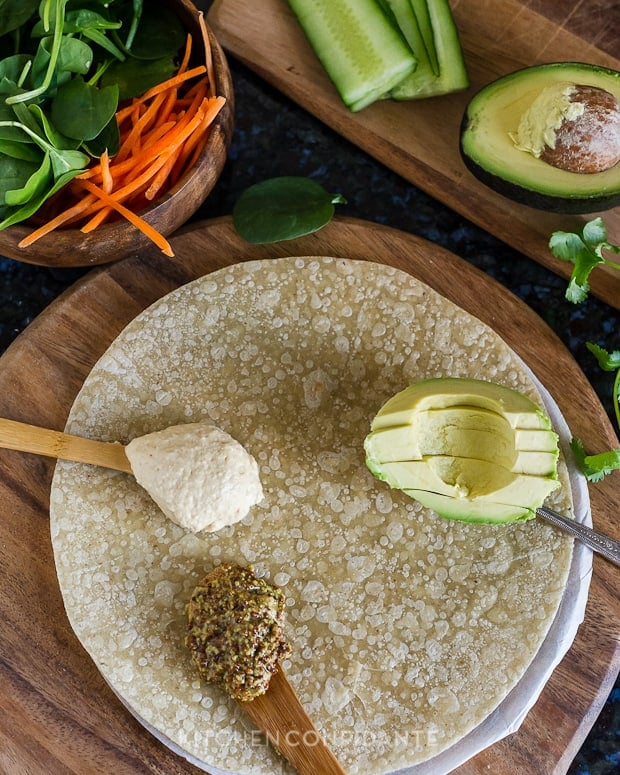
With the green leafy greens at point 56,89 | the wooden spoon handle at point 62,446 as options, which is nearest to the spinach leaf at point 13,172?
the green leafy greens at point 56,89

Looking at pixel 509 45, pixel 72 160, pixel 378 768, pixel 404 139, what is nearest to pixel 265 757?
pixel 378 768

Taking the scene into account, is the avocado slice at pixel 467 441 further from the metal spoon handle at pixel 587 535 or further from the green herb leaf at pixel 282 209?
the green herb leaf at pixel 282 209

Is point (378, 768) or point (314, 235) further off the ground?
point (314, 235)

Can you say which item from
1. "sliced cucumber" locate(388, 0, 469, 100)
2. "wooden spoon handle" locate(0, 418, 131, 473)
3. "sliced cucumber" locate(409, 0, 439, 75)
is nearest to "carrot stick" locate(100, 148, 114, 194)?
"wooden spoon handle" locate(0, 418, 131, 473)

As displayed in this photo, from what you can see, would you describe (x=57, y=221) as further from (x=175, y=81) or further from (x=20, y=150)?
(x=175, y=81)

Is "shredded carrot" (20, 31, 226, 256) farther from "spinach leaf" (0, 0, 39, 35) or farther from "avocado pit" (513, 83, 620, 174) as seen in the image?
"avocado pit" (513, 83, 620, 174)

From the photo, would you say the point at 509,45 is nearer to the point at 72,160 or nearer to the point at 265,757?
the point at 72,160
